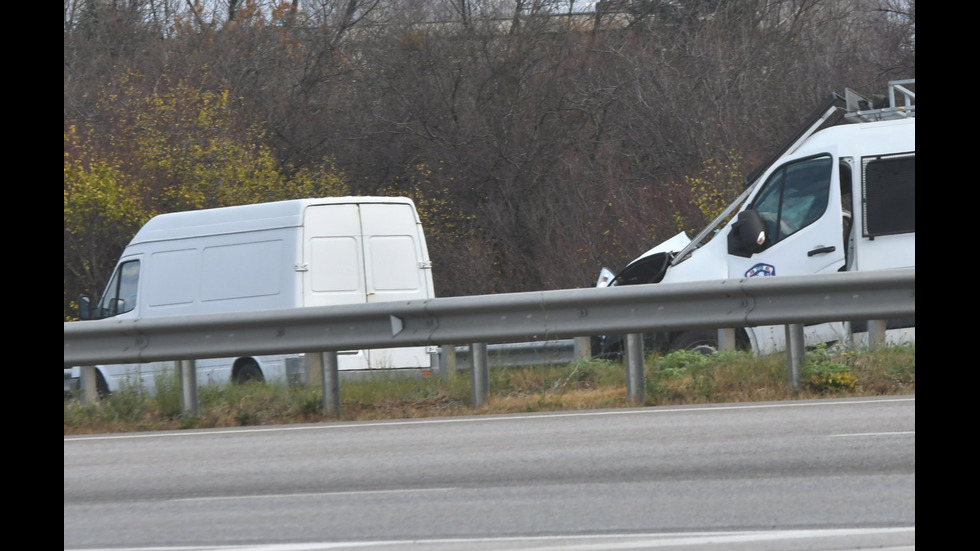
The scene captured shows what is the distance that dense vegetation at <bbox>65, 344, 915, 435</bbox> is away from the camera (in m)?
9.73

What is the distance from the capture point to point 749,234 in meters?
11.6

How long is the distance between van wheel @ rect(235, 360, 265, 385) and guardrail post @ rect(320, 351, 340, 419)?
2.61 m

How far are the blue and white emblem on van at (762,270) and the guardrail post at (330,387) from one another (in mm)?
4340

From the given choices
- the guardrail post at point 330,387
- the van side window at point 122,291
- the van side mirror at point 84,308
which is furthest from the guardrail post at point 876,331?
the van side mirror at point 84,308

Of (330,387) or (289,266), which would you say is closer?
(330,387)

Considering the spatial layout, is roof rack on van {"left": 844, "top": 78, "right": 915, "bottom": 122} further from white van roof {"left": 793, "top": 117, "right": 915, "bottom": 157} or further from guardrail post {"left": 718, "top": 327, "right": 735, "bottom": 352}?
guardrail post {"left": 718, "top": 327, "right": 735, "bottom": 352}

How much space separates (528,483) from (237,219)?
728 cm

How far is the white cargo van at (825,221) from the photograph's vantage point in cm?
1119

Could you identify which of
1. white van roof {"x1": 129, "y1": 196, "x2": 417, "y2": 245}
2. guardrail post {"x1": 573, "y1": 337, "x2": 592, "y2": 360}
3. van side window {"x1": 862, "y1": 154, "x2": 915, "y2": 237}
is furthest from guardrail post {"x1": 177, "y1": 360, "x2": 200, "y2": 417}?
van side window {"x1": 862, "y1": 154, "x2": 915, "y2": 237}

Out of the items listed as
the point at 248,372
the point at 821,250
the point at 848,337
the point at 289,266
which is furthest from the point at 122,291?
the point at 848,337

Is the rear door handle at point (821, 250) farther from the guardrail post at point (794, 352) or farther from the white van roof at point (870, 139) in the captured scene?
the guardrail post at point (794, 352)

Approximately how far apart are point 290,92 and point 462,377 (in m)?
18.7

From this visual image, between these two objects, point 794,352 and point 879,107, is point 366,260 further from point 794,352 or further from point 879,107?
point 879,107
